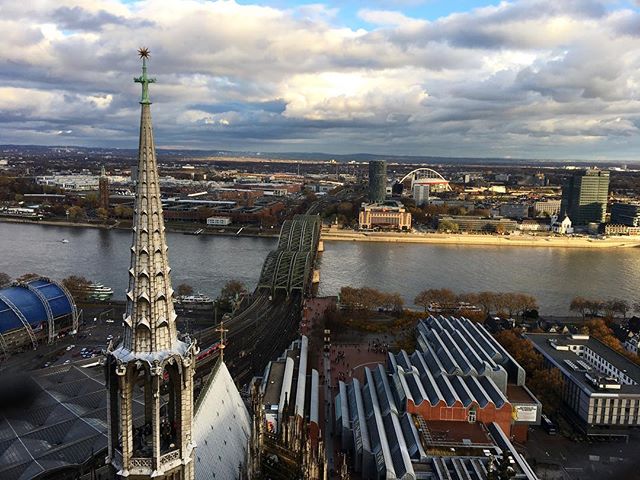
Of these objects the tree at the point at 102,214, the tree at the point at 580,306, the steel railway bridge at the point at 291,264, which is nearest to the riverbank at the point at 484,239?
the steel railway bridge at the point at 291,264

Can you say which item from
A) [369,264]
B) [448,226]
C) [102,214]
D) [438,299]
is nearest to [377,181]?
[448,226]

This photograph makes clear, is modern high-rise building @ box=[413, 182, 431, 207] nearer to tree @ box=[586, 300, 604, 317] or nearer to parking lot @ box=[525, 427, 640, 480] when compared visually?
tree @ box=[586, 300, 604, 317]

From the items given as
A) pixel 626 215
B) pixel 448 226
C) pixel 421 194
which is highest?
pixel 421 194

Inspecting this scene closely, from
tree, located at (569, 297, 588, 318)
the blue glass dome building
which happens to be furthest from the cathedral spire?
tree, located at (569, 297, 588, 318)

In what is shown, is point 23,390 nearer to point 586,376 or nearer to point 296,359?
point 296,359

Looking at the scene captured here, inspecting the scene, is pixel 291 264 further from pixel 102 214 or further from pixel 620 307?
pixel 102 214

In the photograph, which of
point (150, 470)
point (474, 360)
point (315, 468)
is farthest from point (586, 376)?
point (150, 470)
